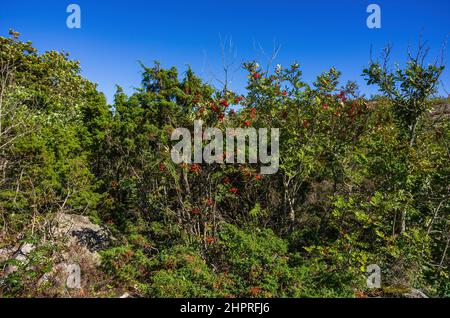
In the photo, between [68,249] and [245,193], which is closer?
[68,249]

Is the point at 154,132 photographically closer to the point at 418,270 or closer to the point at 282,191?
the point at 282,191

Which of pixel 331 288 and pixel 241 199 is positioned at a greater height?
pixel 241 199

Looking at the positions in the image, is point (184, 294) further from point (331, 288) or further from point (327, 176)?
point (327, 176)

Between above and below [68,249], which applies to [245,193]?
above

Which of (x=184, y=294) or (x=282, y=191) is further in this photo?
(x=282, y=191)

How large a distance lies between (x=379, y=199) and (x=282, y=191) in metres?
2.83

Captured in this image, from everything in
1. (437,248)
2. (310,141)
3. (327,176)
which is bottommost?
(437,248)

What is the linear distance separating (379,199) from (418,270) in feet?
5.36
